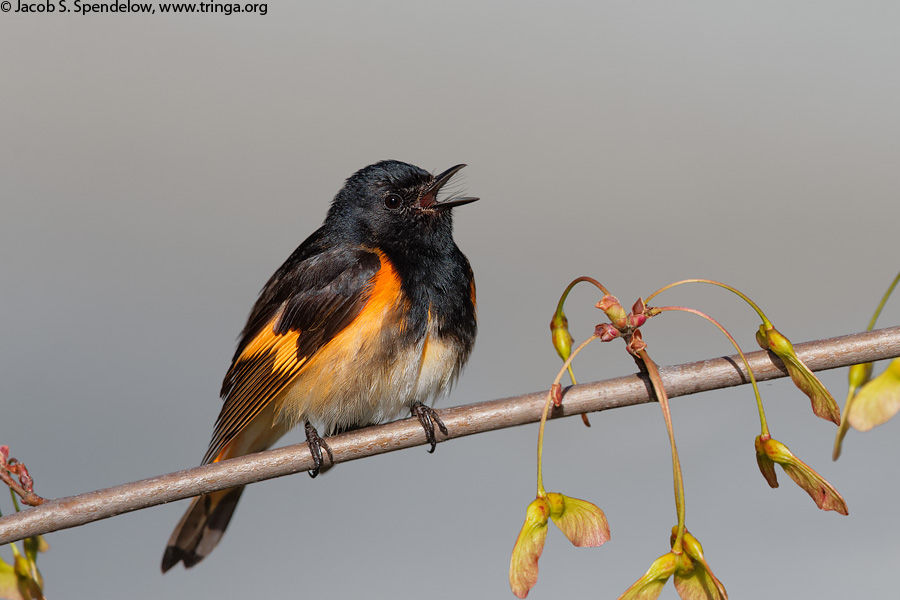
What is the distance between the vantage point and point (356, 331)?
2496 millimetres

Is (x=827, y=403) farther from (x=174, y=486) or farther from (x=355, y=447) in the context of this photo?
(x=174, y=486)

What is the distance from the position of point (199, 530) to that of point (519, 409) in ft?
5.39

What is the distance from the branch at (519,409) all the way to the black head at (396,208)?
40.9 inches

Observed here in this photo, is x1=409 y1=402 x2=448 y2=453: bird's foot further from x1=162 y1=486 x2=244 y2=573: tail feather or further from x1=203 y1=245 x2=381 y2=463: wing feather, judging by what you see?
x1=162 y1=486 x2=244 y2=573: tail feather

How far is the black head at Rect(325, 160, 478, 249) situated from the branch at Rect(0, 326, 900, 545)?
3.41 ft

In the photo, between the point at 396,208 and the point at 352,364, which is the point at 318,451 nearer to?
the point at 352,364

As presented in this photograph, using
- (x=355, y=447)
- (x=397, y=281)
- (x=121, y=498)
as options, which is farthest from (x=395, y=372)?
(x=121, y=498)

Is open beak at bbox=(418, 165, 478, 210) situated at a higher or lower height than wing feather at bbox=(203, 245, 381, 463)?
higher

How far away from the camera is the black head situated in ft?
9.09

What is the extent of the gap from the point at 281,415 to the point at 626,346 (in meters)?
1.40

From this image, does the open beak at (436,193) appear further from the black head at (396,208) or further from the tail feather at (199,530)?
the tail feather at (199,530)

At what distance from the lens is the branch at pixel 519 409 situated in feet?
5.44

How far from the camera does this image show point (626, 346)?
1.59 meters

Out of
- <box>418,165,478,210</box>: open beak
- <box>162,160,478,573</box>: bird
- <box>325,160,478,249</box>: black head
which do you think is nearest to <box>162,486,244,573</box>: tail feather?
<box>162,160,478,573</box>: bird
